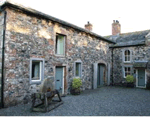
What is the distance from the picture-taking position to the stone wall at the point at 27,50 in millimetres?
6324

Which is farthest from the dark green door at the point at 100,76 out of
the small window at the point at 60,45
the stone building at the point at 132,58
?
the small window at the point at 60,45

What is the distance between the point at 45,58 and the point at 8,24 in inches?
109

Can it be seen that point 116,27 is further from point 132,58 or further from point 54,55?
point 54,55

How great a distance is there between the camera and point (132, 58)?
1341cm

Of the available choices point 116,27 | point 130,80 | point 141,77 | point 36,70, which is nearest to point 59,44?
point 36,70

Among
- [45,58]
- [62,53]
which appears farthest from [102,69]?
[45,58]

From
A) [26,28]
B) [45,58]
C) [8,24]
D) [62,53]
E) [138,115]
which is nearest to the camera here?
[138,115]

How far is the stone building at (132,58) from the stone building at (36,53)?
4304mm

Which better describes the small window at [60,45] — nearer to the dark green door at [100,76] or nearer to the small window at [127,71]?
the dark green door at [100,76]

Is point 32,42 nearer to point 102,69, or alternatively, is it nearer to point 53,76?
point 53,76

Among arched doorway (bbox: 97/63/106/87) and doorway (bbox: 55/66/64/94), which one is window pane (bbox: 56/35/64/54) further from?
arched doorway (bbox: 97/63/106/87)

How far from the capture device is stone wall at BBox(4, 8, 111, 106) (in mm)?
6324

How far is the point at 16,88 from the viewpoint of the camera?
6512 millimetres

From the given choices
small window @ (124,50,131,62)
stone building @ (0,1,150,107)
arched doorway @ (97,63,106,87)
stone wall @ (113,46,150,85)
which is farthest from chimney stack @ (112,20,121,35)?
arched doorway @ (97,63,106,87)
